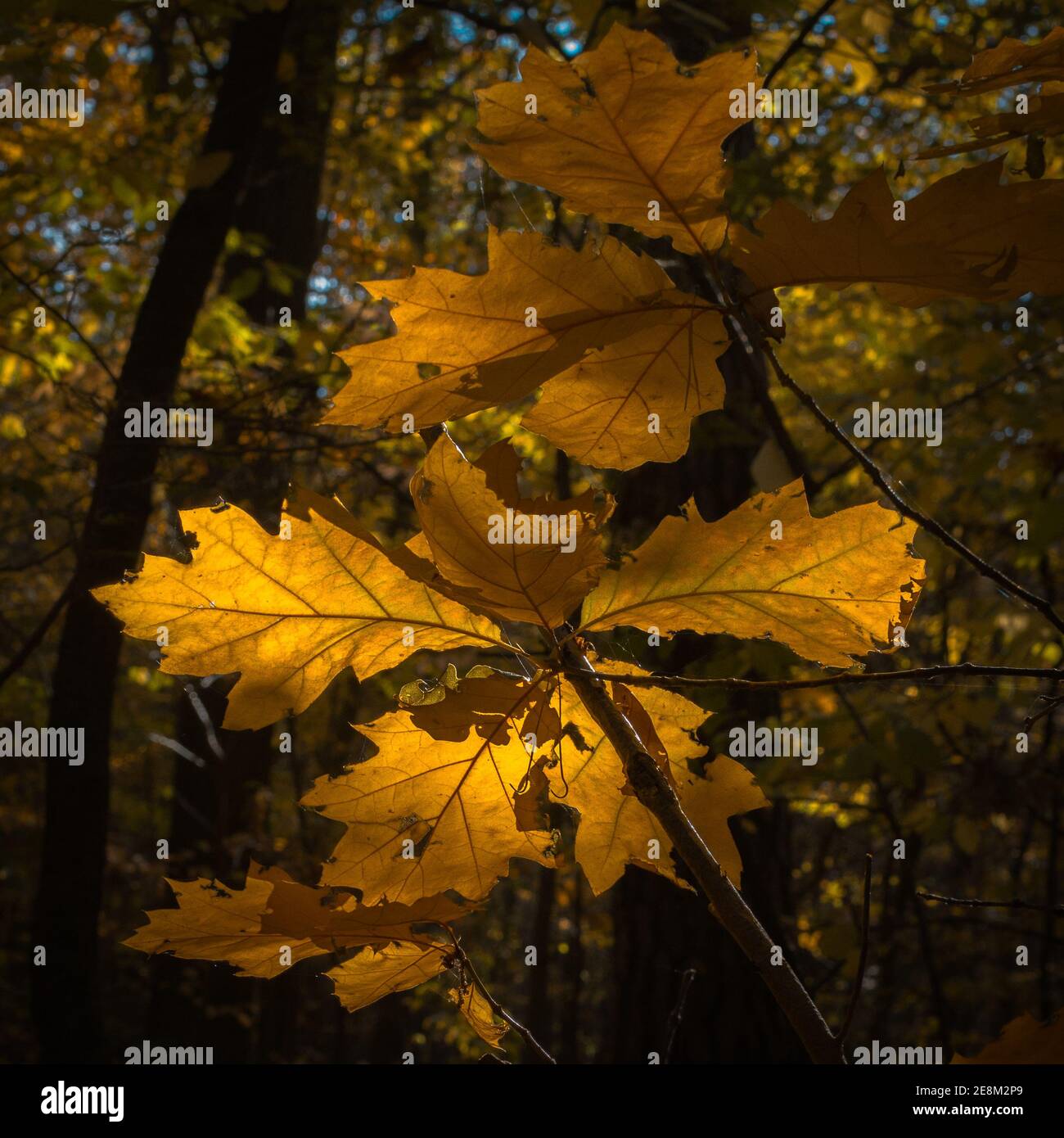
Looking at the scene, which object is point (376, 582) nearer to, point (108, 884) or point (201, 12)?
point (201, 12)

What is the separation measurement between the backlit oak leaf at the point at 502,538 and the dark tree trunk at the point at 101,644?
2.10 m

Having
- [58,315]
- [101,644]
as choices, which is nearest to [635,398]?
[58,315]

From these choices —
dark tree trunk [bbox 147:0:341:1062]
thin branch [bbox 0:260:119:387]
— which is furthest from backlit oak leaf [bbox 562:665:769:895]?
dark tree trunk [bbox 147:0:341:1062]

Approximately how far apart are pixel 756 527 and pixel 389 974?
0.48 metres

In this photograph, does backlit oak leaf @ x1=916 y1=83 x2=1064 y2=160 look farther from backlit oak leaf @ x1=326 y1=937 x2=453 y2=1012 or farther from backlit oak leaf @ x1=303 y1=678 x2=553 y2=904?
backlit oak leaf @ x1=326 y1=937 x2=453 y2=1012

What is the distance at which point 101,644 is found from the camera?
106 inches

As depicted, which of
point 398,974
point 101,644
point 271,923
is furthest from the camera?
point 101,644

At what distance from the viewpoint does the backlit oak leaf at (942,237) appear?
0.62 meters

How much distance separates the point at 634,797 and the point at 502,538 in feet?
0.89

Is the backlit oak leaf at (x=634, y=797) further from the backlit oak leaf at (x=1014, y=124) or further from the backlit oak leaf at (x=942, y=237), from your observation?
the backlit oak leaf at (x=1014, y=124)

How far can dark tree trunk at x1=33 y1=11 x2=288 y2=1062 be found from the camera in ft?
8.64

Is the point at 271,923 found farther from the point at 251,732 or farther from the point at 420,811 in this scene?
the point at 251,732

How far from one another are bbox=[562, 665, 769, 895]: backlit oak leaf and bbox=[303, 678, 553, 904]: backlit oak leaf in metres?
0.06

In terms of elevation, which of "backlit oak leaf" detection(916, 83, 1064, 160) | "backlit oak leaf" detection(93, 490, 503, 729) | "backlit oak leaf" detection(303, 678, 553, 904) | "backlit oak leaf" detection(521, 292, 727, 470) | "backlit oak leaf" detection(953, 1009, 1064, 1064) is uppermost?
"backlit oak leaf" detection(916, 83, 1064, 160)
